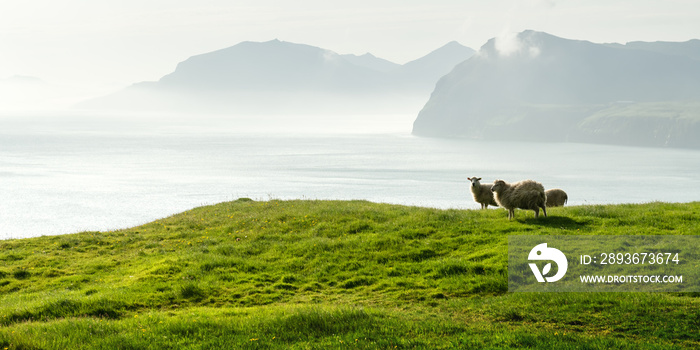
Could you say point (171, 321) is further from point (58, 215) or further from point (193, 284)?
point (58, 215)

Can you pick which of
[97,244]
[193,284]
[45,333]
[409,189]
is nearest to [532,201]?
[193,284]

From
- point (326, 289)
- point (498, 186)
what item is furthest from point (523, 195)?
point (326, 289)

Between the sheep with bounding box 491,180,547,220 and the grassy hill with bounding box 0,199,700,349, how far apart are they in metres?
0.74

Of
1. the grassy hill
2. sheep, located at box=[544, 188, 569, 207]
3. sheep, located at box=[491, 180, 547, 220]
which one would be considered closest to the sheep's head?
sheep, located at box=[491, 180, 547, 220]

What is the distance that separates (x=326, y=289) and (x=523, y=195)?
31.9 ft

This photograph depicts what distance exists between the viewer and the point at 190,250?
77.1 feet

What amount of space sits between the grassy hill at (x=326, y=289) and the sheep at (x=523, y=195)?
0.74m

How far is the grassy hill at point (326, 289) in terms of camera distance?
11.1 meters

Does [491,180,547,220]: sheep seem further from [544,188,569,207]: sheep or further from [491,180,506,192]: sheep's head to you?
[544,188,569,207]: sheep

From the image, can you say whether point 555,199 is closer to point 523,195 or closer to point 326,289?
point 523,195

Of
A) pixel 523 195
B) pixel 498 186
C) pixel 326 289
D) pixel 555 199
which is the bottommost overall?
pixel 326 289

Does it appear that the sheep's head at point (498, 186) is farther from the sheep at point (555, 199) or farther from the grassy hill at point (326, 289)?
the sheep at point (555, 199)

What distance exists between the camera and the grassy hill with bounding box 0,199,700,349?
11.1m

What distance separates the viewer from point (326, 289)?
1731cm
